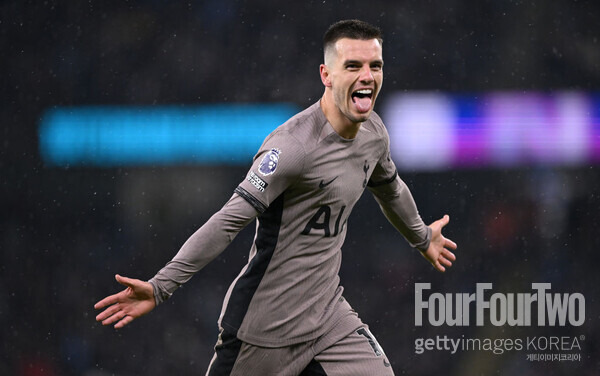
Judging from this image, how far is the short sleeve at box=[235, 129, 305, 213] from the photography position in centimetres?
334

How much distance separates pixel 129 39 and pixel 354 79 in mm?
2694

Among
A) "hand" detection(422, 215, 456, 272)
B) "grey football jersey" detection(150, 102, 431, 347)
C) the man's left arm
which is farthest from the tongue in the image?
"hand" detection(422, 215, 456, 272)

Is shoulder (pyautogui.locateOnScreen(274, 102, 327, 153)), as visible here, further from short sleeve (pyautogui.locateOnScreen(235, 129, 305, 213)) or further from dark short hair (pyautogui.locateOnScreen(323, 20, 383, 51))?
dark short hair (pyautogui.locateOnScreen(323, 20, 383, 51))

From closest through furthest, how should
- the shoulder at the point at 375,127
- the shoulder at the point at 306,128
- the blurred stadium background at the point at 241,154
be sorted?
the shoulder at the point at 306,128
the shoulder at the point at 375,127
the blurred stadium background at the point at 241,154

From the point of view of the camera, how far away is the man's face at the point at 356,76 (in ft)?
11.6

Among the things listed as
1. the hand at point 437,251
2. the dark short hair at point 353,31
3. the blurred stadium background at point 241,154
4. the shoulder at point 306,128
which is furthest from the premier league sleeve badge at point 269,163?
the blurred stadium background at point 241,154

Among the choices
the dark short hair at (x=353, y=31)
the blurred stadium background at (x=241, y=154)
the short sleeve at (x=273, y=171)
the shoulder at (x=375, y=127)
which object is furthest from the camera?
the blurred stadium background at (x=241, y=154)

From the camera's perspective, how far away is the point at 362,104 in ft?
11.5

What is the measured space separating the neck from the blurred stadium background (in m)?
2.09

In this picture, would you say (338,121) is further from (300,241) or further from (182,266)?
(182,266)

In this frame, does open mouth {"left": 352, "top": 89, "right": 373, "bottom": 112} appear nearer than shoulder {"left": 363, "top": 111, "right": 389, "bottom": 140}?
Yes

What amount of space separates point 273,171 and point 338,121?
40 centimetres

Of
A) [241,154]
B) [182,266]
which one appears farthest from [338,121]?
[241,154]

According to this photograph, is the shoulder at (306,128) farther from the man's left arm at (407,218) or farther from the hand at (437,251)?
the hand at (437,251)
